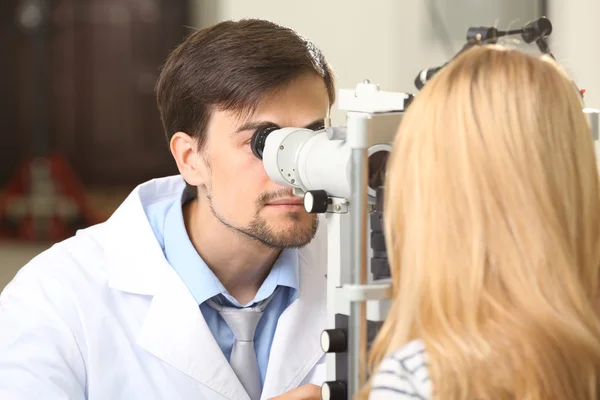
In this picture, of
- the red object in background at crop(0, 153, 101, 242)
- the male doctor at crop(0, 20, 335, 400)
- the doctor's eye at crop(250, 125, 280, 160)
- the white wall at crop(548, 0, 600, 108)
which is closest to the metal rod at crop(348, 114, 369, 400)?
the male doctor at crop(0, 20, 335, 400)

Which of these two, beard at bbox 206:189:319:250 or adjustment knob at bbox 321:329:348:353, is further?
beard at bbox 206:189:319:250

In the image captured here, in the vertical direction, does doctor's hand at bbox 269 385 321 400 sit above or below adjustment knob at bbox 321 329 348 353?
below

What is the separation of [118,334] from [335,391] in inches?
20.0

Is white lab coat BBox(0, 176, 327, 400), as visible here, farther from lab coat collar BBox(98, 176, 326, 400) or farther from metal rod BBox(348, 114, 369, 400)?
metal rod BBox(348, 114, 369, 400)

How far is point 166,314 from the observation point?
4.68 feet

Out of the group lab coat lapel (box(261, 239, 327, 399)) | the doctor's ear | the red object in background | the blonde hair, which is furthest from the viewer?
the red object in background

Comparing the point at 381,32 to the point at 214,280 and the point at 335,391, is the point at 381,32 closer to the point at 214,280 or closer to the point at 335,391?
the point at 214,280

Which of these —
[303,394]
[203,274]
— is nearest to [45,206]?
[203,274]

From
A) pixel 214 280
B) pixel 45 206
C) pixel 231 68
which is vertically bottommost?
pixel 45 206

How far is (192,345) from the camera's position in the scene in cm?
141

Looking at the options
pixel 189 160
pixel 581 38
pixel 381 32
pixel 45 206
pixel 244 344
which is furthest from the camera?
pixel 45 206

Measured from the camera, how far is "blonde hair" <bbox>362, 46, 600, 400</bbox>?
82 centimetres

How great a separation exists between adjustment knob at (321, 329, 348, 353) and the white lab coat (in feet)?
1.41

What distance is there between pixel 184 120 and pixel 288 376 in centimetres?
51
